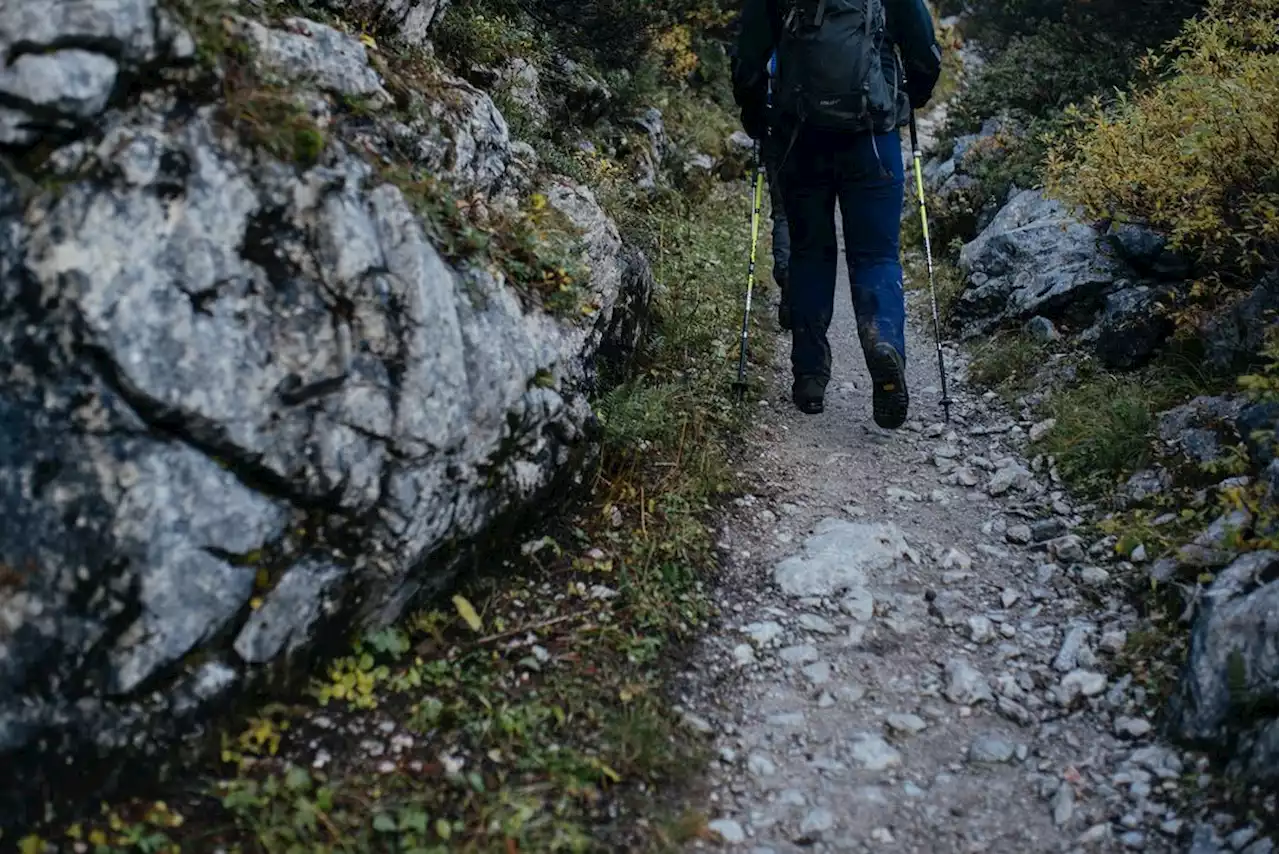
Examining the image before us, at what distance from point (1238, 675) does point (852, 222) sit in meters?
3.42

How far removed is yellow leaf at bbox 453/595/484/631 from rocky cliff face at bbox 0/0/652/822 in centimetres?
11

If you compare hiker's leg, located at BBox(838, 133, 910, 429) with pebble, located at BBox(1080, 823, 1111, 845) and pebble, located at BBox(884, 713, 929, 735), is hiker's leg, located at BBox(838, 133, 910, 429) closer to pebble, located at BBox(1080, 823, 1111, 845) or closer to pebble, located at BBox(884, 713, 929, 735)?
pebble, located at BBox(884, 713, 929, 735)

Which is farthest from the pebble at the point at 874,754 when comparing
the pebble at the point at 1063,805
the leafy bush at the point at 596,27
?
the leafy bush at the point at 596,27

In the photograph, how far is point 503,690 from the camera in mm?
4023

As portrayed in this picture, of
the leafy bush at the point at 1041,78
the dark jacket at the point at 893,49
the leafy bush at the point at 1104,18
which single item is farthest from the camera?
the leafy bush at the point at 1041,78

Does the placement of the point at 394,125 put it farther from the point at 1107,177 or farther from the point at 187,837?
the point at 1107,177

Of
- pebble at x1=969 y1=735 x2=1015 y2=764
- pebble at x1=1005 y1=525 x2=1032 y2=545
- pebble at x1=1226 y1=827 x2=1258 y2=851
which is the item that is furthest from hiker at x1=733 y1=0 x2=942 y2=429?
pebble at x1=1226 y1=827 x2=1258 y2=851

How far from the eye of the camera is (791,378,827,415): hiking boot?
6613 millimetres

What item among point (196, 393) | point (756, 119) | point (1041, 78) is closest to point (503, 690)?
point (196, 393)

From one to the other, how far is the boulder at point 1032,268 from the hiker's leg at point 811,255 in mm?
1974

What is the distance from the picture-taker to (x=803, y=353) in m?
6.57

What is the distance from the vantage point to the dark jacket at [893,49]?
5.87 m

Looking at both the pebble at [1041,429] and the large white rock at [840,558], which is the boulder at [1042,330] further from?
the large white rock at [840,558]

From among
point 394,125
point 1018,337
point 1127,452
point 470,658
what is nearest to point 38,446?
A: point 470,658
